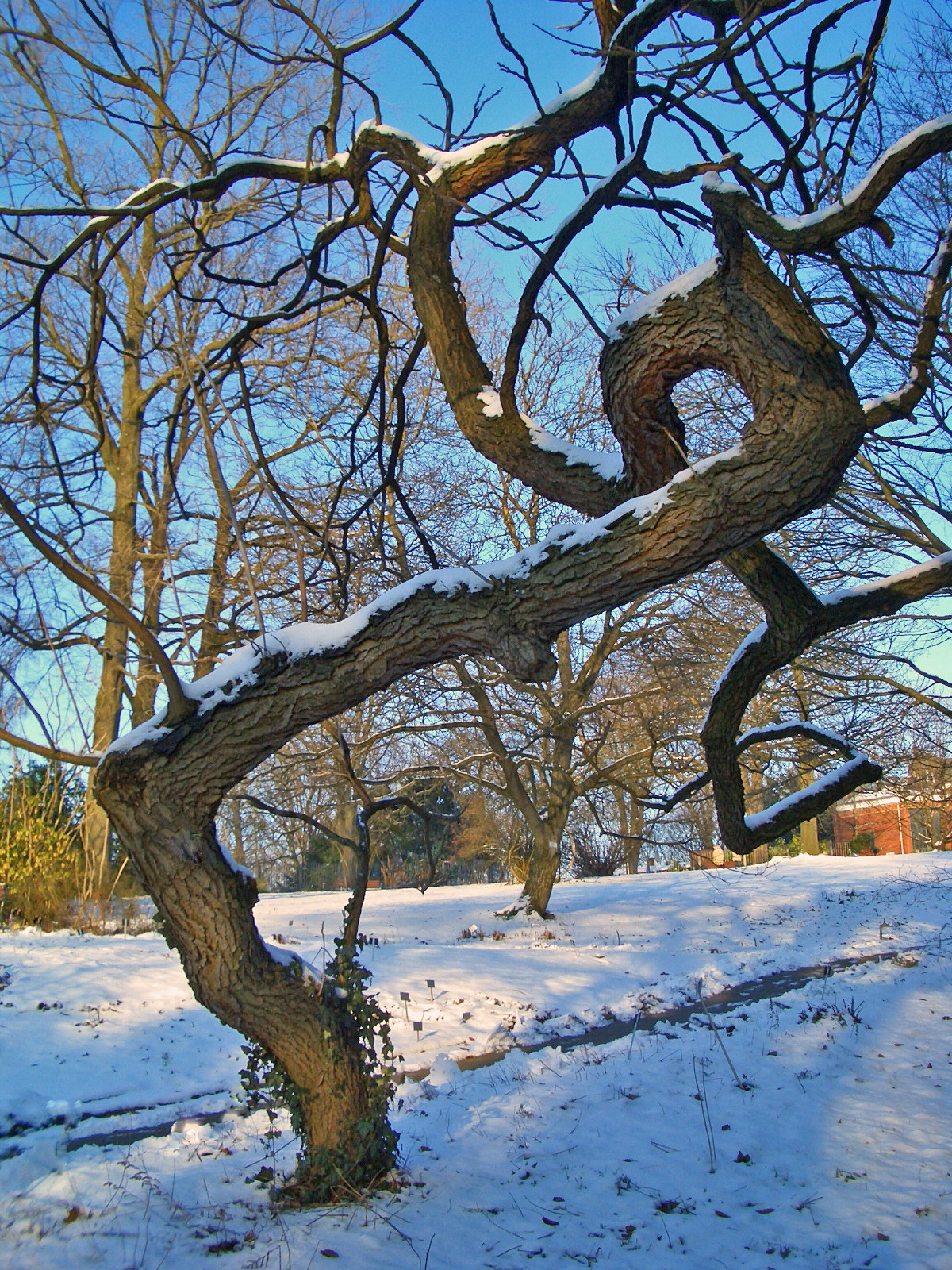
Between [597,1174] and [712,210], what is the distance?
376cm

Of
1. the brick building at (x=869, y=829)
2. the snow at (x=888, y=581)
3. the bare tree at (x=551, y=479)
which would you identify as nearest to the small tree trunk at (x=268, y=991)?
the bare tree at (x=551, y=479)

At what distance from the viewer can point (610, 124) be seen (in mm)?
3418

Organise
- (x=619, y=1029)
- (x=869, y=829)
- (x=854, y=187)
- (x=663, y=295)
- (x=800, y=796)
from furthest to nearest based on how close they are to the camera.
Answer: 1. (x=869, y=829)
2. (x=619, y=1029)
3. (x=800, y=796)
4. (x=663, y=295)
5. (x=854, y=187)

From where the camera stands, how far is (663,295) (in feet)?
9.12


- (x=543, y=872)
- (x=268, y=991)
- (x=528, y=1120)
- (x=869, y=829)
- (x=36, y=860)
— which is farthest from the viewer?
(x=869, y=829)

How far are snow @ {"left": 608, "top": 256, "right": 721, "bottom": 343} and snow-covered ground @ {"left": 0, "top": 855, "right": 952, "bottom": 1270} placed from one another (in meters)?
3.11

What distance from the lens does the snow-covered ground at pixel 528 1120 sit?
3.04m

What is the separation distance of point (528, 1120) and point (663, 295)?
4.02 meters

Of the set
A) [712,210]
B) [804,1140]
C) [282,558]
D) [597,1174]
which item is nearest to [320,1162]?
[597,1174]

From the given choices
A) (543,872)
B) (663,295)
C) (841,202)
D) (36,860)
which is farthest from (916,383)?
(543,872)

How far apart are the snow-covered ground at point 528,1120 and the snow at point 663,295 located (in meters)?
3.11

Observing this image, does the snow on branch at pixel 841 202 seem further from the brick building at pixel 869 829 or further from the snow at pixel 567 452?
the brick building at pixel 869 829

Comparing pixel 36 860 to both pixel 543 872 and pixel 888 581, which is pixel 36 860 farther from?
pixel 888 581

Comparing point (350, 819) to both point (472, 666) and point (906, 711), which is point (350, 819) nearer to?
point (472, 666)
